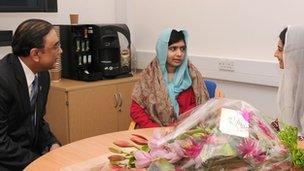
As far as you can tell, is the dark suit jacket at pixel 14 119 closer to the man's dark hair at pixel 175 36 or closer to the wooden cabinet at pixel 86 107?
the wooden cabinet at pixel 86 107

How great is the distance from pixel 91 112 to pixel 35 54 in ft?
3.64

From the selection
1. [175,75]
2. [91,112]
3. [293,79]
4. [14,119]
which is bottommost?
[91,112]

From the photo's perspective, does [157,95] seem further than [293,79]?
Yes

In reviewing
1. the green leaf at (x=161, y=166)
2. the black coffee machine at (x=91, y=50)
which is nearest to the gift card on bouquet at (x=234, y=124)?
the green leaf at (x=161, y=166)

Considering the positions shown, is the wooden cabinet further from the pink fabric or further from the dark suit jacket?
the dark suit jacket

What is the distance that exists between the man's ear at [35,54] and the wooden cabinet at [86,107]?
0.84m

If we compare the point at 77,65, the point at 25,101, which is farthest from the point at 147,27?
the point at 25,101

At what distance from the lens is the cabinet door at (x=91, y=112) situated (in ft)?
10.4

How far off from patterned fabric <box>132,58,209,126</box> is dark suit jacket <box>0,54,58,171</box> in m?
0.77

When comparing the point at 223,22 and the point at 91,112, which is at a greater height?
the point at 223,22

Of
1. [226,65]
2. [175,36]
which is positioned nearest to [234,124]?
[175,36]

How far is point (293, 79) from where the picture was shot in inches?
84.3

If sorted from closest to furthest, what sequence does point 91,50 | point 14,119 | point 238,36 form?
point 14,119, point 238,36, point 91,50

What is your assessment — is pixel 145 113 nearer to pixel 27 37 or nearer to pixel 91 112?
pixel 91 112
